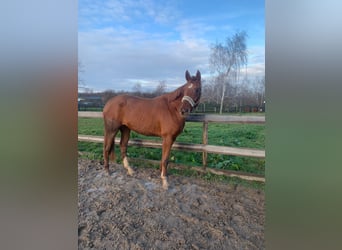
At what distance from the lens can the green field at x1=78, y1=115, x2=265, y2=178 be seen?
3.46 feet

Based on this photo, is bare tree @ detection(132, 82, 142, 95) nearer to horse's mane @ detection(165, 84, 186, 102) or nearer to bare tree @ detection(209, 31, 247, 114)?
horse's mane @ detection(165, 84, 186, 102)

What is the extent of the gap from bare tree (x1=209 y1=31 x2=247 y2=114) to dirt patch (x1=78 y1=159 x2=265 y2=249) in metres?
0.50

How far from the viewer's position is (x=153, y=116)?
1.40 metres

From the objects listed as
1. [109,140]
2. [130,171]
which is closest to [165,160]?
[130,171]

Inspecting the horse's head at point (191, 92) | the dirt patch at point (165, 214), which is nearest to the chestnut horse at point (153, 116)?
the horse's head at point (191, 92)

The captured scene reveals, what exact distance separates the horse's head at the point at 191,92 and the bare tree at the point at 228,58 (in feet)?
0.29

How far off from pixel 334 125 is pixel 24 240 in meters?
0.95

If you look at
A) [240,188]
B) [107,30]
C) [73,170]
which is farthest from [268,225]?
[107,30]

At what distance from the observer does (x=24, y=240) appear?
790 millimetres

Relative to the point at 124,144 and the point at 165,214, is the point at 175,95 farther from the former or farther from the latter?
the point at 165,214

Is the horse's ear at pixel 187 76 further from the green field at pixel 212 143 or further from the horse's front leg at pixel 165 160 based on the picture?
the horse's front leg at pixel 165 160

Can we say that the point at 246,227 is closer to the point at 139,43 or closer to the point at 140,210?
the point at 140,210

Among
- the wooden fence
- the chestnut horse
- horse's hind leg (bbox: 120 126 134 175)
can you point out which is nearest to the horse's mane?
the chestnut horse

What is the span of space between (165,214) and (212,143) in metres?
0.41
